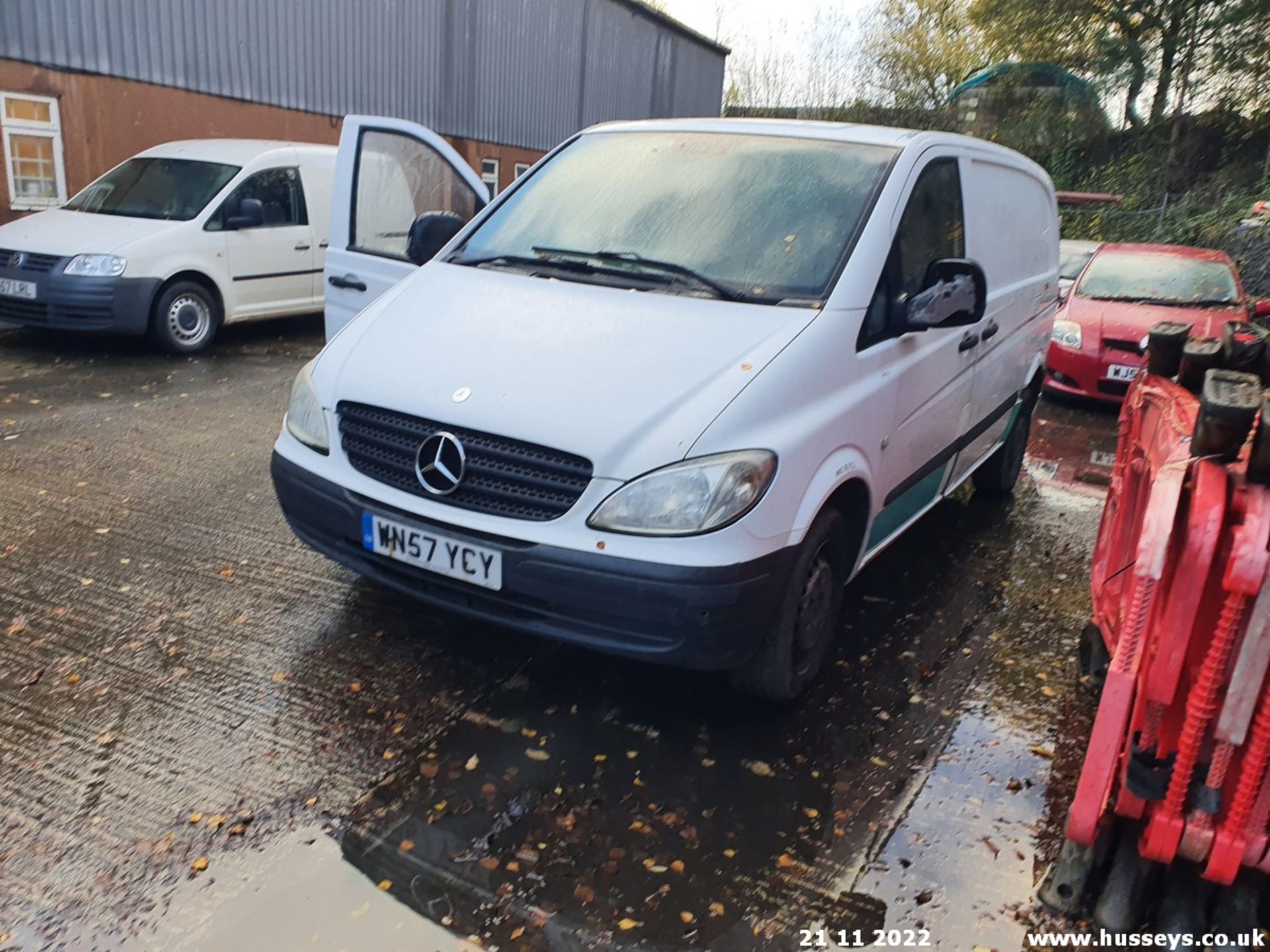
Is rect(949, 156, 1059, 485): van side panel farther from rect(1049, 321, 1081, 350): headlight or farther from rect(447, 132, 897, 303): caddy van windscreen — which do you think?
rect(1049, 321, 1081, 350): headlight

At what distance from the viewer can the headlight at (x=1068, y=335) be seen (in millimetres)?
9078

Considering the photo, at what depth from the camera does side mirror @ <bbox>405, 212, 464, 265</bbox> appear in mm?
4625

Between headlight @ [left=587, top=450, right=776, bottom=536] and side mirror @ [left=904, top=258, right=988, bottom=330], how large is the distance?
1.15 meters

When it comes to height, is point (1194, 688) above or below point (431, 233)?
below

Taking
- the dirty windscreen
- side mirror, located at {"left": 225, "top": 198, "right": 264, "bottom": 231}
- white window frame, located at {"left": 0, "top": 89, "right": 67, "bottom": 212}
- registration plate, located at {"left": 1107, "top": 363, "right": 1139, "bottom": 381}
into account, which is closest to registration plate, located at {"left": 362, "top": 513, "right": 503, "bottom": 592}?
side mirror, located at {"left": 225, "top": 198, "right": 264, "bottom": 231}

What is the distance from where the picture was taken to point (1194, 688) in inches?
98.0

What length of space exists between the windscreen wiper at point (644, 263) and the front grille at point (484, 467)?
98 cm

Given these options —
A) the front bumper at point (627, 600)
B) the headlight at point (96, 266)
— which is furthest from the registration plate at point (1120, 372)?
the headlight at point (96, 266)

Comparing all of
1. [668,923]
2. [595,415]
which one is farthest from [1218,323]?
[668,923]

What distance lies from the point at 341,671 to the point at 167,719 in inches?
23.5

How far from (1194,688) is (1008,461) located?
389cm

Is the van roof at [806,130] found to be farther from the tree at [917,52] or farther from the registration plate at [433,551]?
the tree at [917,52]

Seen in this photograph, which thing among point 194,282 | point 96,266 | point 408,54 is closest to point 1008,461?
point 194,282

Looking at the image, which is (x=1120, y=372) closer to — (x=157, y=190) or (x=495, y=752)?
(x=495, y=752)
